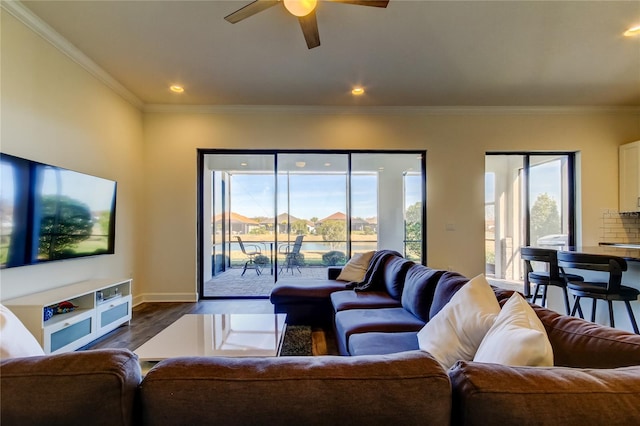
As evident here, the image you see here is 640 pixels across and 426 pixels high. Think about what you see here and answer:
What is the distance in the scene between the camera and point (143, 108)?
452 centimetres

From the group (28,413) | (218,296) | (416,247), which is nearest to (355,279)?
(416,247)

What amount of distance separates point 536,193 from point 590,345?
472 centimetres

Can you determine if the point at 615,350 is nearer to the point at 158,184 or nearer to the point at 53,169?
the point at 53,169

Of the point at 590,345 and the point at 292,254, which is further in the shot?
the point at 292,254

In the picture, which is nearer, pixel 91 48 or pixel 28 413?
pixel 28 413

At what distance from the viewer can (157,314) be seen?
394 centimetres

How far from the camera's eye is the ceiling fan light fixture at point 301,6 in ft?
6.87

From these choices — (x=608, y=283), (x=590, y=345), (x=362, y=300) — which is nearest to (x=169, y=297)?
(x=362, y=300)

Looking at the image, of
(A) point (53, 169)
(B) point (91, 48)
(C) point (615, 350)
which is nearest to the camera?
(C) point (615, 350)

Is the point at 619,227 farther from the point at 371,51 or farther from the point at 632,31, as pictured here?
the point at 371,51

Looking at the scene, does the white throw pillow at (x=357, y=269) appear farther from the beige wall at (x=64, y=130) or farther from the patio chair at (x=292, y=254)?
the beige wall at (x=64, y=130)

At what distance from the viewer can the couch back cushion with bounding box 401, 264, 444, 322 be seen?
221cm

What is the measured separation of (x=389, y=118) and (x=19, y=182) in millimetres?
4404

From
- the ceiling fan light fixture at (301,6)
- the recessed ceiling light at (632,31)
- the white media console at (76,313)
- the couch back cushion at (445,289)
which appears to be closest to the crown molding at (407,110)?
the recessed ceiling light at (632,31)
